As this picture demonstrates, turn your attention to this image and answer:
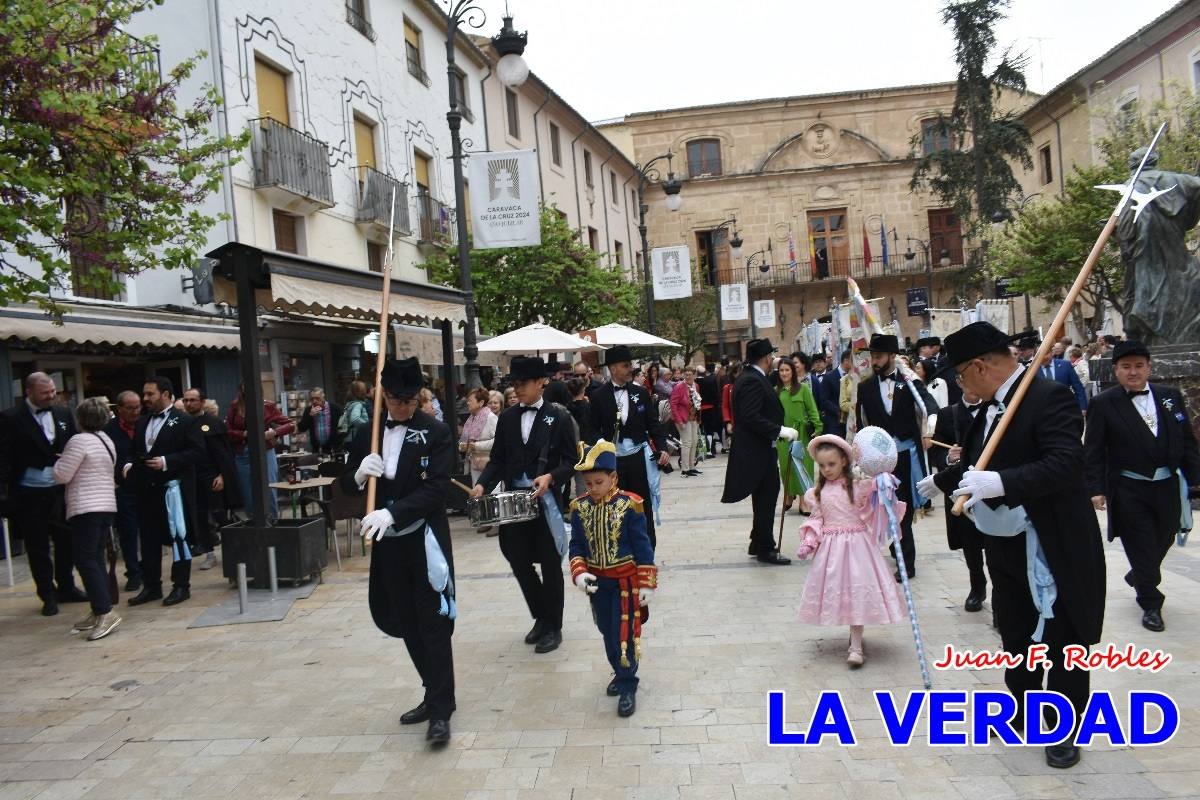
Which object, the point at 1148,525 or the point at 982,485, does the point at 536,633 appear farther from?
the point at 1148,525

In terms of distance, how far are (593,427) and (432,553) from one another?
3.56 metres

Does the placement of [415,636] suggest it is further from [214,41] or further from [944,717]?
[214,41]

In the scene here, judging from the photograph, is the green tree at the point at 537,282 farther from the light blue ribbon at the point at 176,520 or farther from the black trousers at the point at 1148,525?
the black trousers at the point at 1148,525

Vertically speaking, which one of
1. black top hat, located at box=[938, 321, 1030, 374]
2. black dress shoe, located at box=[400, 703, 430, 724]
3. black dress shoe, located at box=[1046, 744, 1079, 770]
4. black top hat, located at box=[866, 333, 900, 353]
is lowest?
black dress shoe, located at box=[1046, 744, 1079, 770]

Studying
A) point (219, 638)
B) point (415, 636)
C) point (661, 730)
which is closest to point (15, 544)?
point (219, 638)

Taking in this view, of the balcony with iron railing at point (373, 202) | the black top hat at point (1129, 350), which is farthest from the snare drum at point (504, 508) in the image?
the balcony with iron railing at point (373, 202)

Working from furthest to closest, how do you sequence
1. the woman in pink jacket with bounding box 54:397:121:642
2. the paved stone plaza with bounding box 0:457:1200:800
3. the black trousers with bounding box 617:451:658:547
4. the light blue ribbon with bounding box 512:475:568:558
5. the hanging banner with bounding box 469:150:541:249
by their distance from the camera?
the hanging banner with bounding box 469:150:541:249 → the black trousers with bounding box 617:451:658:547 → the woman in pink jacket with bounding box 54:397:121:642 → the light blue ribbon with bounding box 512:475:568:558 → the paved stone plaza with bounding box 0:457:1200:800

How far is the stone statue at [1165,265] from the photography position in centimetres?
1013

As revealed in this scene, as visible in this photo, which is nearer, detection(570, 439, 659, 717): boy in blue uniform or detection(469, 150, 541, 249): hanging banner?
detection(570, 439, 659, 717): boy in blue uniform

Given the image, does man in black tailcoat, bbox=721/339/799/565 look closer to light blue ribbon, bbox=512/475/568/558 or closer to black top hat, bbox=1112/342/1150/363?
light blue ribbon, bbox=512/475/568/558

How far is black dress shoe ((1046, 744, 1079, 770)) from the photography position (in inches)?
153

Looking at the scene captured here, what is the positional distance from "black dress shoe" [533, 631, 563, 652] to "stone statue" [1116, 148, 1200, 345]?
26.9ft

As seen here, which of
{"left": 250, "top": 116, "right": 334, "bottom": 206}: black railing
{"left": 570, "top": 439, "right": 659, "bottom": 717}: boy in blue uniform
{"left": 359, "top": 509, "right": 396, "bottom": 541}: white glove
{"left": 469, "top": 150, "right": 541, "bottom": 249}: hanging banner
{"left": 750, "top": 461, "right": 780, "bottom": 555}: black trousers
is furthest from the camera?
{"left": 250, "top": 116, "right": 334, "bottom": 206}: black railing

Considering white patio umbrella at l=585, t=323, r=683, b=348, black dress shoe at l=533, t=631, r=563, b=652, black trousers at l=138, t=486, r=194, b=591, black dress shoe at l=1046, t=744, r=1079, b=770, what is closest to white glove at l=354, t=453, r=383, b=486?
black dress shoe at l=533, t=631, r=563, b=652
